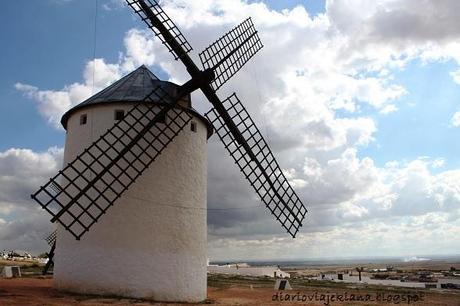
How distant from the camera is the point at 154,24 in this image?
16828 millimetres

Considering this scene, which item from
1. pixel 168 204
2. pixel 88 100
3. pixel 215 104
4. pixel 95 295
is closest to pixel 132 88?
pixel 88 100

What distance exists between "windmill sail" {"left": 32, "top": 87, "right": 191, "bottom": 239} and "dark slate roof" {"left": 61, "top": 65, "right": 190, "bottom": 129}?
0.59 m

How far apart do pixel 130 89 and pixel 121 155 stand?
339cm

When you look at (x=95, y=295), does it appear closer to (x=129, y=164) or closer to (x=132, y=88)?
(x=129, y=164)

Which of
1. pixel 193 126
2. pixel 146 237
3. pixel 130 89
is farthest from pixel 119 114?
pixel 146 237

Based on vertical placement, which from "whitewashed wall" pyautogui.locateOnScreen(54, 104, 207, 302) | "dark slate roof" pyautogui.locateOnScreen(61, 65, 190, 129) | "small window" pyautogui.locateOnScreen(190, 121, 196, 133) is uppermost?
"dark slate roof" pyautogui.locateOnScreen(61, 65, 190, 129)

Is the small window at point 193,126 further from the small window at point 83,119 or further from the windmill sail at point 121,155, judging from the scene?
the small window at point 83,119

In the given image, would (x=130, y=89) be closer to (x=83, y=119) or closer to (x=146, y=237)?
(x=83, y=119)

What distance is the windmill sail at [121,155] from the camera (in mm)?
15117

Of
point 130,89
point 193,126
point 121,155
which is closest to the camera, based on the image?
point 121,155

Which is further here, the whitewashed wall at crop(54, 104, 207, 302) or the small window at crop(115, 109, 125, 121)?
the small window at crop(115, 109, 125, 121)

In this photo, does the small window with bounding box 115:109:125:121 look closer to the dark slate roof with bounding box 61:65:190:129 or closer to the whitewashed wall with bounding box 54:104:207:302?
the whitewashed wall with bounding box 54:104:207:302

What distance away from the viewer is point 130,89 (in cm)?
1720

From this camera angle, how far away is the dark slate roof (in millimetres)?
16547
